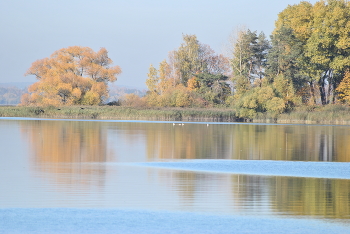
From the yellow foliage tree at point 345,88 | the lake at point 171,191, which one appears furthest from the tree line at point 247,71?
the lake at point 171,191

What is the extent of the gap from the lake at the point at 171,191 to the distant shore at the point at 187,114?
1227 inches

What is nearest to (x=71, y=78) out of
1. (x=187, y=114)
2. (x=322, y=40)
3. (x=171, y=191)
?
(x=187, y=114)

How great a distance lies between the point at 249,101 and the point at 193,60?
51.5ft

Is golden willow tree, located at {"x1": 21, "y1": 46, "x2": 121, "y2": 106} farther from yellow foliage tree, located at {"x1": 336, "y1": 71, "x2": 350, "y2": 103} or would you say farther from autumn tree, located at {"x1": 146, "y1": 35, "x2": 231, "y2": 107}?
yellow foliage tree, located at {"x1": 336, "y1": 71, "x2": 350, "y2": 103}

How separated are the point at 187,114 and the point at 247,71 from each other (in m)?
11.4

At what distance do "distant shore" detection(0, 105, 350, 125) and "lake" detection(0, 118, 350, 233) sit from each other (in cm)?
3116

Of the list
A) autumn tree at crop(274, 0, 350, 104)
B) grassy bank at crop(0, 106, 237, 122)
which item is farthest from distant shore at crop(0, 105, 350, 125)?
autumn tree at crop(274, 0, 350, 104)

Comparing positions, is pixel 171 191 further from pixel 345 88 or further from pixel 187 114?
pixel 345 88

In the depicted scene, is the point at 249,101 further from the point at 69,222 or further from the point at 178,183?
the point at 69,222

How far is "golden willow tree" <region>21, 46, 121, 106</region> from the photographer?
6153cm

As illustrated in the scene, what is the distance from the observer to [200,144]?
25281 millimetres

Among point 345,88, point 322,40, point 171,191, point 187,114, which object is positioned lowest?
point 171,191

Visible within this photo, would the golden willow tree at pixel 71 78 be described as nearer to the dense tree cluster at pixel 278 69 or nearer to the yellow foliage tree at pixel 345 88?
the dense tree cluster at pixel 278 69

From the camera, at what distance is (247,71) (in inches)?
2442
